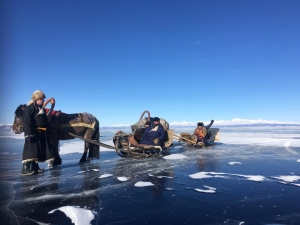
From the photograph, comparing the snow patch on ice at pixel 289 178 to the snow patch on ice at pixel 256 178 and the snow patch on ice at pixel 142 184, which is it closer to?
the snow patch on ice at pixel 256 178

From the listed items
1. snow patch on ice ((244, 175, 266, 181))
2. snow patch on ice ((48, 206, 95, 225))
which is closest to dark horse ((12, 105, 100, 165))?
snow patch on ice ((48, 206, 95, 225))

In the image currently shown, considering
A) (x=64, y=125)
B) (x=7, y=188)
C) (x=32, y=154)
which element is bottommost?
(x=7, y=188)

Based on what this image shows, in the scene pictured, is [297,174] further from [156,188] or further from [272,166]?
[156,188]

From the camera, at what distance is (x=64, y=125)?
7215 mm

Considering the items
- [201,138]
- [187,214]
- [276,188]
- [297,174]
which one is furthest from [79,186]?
[201,138]

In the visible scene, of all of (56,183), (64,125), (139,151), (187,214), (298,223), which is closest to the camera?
(298,223)

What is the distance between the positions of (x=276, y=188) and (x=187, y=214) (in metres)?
2.22

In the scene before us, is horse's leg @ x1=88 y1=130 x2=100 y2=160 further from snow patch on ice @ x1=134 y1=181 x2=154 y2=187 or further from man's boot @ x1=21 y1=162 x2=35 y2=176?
snow patch on ice @ x1=134 y1=181 x2=154 y2=187

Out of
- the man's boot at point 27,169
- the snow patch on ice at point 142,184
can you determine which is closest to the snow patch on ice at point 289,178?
the snow patch on ice at point 142,184

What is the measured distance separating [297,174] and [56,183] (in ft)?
18.4

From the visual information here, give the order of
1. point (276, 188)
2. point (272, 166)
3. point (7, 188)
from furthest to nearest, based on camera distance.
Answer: point (272, 166)
point (7, 188)
point (276, 188)

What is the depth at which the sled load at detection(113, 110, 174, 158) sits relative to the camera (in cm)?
824

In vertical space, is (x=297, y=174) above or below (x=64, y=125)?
below

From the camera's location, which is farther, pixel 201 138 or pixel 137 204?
pixel 201 138
